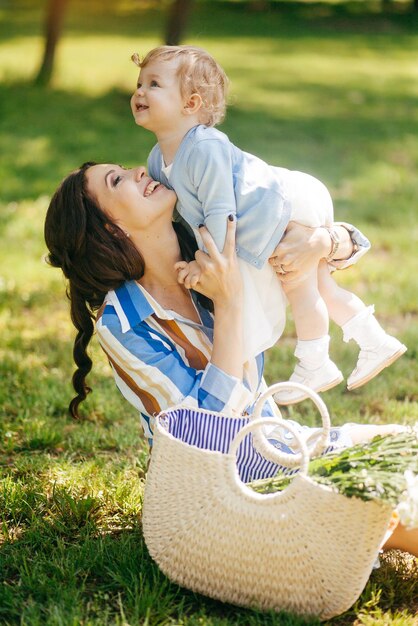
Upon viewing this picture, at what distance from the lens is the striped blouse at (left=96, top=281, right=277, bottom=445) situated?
8.57ft

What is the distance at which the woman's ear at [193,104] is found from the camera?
9.25ft

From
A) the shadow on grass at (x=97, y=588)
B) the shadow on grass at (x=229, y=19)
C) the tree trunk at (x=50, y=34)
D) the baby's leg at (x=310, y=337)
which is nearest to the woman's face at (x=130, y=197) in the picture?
A: the baby's leg at (x=310, y=337)

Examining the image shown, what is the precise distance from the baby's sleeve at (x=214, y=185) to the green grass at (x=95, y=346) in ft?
2.13

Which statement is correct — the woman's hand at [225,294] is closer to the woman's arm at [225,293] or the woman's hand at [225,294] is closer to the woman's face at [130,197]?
the woman's arm at [225,293]

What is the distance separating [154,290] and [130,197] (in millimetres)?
319

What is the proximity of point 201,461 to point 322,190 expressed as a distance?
1113mm

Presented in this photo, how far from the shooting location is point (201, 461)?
7.65 ft

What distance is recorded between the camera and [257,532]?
7.50 feet

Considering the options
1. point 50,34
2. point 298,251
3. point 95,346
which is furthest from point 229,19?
point 298,251

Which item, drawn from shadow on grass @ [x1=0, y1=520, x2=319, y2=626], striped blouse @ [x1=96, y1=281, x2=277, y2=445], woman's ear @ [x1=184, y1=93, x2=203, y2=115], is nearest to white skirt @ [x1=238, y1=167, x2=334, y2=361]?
striped blouse @ [x1=96, y1=281, x2=277, y2=445]

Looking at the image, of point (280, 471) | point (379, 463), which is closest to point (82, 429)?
point (280, 471)

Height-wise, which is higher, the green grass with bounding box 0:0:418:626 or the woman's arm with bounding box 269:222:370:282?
the woman's arm with bounding box 269:222:370:282

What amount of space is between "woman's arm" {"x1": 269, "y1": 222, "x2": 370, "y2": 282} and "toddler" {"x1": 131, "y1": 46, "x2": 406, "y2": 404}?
0.02 m

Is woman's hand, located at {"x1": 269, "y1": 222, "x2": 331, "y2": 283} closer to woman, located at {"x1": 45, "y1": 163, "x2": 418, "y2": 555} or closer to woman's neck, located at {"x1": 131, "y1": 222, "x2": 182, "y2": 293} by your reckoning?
woman, located at {"x1": 45, "y1": 163, "x2": 418, "y2": 555}
